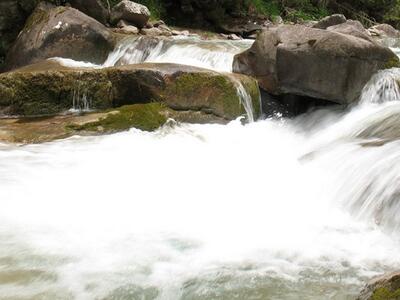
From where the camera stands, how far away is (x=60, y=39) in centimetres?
1088

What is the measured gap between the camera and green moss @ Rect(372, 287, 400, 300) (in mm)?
2405

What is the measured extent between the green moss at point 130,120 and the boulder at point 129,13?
26.1 ft

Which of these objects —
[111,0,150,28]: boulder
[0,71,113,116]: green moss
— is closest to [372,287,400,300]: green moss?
[0,71,113,116]: green moss

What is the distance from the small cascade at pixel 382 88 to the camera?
8227 millimetres

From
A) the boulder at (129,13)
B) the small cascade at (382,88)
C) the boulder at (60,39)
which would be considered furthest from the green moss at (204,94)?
the boulder at (129,13)

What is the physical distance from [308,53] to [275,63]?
0.67 meters

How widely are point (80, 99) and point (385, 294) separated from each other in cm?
660

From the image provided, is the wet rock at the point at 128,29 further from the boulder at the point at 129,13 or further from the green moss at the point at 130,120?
the green moss at the point at 130,120

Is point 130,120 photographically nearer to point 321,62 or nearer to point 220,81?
point 220,81

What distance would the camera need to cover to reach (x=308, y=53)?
8164 mm

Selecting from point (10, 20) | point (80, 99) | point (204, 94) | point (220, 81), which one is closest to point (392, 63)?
point (220, 81)

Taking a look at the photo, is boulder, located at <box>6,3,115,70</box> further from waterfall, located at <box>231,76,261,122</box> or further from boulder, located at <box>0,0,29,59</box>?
waterfall, located at <box>231,76,261,122</box>

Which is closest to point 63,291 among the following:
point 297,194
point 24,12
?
point 297,194

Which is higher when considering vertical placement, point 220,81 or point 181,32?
point 220,81
